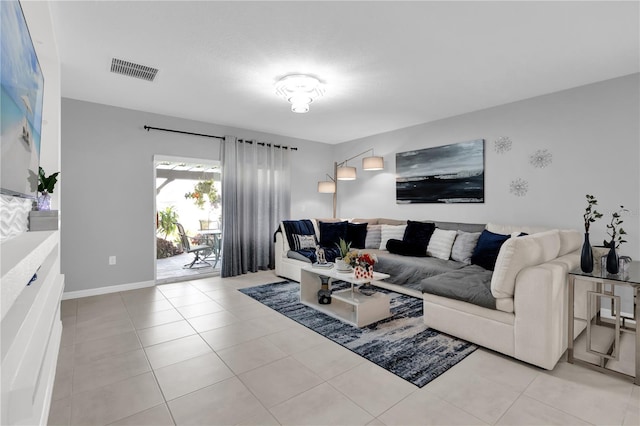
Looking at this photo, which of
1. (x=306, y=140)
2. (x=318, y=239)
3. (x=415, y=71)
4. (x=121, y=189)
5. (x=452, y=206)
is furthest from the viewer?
(x=306, y=140)

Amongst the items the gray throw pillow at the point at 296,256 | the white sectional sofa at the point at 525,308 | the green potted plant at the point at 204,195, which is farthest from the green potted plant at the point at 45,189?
the green potted plant at the point at 204,195

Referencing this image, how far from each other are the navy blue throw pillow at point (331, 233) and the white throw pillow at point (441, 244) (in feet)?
4.83

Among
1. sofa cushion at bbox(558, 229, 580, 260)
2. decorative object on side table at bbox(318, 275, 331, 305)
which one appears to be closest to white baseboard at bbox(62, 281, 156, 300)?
decorative object on side table at bbox(318, 275, 331, 305)

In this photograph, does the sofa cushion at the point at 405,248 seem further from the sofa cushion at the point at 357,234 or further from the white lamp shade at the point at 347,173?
the white lamp shade at the point at 347,173

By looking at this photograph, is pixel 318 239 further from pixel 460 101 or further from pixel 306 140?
pixel 460 101

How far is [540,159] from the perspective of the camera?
153 inches

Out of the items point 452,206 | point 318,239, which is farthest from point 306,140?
point 452,206

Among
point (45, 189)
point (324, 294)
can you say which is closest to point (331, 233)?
point (324, 294)

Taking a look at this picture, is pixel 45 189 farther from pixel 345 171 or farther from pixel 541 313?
pixel 345 171

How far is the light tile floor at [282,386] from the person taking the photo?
5.98ft

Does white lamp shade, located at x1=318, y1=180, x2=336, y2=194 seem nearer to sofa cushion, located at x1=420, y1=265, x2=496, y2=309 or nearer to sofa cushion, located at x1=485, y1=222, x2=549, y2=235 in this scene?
sofa cushion, located at x1=485, y1=222, x2=549, y2=235

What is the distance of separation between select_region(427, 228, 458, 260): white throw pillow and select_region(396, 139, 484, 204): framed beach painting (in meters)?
0.67

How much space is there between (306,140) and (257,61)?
3.51m

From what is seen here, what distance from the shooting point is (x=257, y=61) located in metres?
2.96
